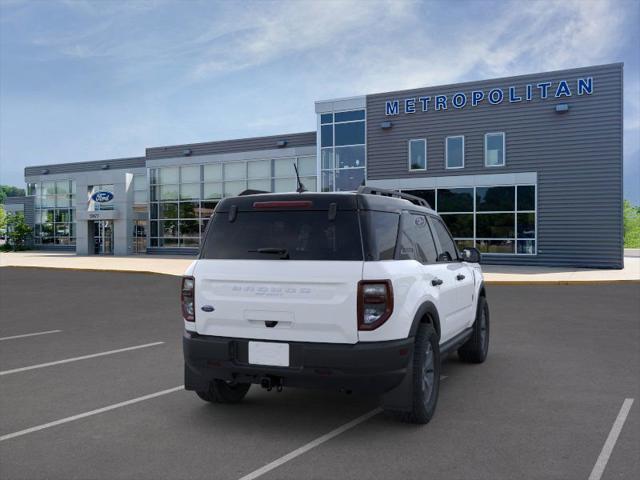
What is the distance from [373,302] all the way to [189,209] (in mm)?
33550

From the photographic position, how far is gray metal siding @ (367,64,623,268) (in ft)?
76.8

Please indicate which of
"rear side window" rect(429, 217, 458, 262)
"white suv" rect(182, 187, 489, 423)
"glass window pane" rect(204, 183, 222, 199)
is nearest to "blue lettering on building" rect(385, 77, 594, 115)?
"glass window pane" rect(204, 183, 222, 199)

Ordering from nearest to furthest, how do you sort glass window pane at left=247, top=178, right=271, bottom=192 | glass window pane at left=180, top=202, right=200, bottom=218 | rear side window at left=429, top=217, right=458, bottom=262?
1. rear side window at left=429, top=217, right=458, bottom=262
2. glass window pane at left=247, top=178, right=271, bottom=192
3. glass window pane at left=180, top=202, right=200, bottom=218

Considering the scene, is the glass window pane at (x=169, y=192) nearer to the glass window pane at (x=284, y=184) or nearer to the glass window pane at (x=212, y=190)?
the glass window pane at (x=212, y=190)

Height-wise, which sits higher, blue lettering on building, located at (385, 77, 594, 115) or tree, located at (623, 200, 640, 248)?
blue lettering on building, located at (385, 77, 594, 115)

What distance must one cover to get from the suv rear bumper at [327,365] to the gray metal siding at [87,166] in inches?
1599

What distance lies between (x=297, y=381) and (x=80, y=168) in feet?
150

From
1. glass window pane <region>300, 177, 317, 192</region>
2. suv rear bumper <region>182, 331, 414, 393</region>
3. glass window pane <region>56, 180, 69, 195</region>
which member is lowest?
suv rear bumper <region>182, 331, 414, 393</region>

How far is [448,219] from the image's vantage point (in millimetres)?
26562

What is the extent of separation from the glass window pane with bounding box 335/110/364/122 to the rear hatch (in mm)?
24406

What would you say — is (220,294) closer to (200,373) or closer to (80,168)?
(200,373)

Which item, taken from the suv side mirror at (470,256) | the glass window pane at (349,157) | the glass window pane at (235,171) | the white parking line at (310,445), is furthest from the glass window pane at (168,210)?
the white parking line at (310,445)

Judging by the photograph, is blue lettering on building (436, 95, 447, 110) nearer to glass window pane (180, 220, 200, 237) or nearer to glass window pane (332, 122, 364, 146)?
glass window pane (332, 122, 364, 146)

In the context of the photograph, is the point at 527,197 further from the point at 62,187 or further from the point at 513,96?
the point at 62,187
